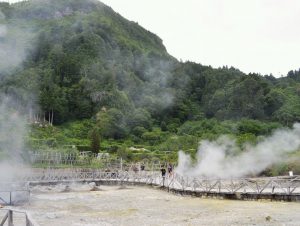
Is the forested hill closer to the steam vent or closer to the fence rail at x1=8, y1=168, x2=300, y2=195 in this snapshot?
the steam vent

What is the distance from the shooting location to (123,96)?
114 m

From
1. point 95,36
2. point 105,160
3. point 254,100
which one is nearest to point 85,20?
point 95,36

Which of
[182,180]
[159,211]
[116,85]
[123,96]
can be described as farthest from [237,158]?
[116,85]

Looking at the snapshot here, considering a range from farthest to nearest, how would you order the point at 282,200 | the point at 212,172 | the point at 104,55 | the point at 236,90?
the point at 104,55
the point at 236,90
the point at 212,172
the point at 282,200

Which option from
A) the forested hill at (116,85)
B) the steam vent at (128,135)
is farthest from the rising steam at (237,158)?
the forested hill at (116,85)

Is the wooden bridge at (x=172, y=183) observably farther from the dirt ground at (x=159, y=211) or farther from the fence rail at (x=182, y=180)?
the dirt ground at (x=159, y=211)

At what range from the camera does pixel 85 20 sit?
16388cm

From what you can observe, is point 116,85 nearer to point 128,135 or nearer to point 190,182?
point 128,135

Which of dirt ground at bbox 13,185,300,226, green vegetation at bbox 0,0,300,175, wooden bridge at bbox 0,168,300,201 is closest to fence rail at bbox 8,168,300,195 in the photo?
wooden bridge at bbox 0,168,300,201

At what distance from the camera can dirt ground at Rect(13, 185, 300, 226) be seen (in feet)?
70.3

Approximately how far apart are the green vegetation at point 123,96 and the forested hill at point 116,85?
22 cm

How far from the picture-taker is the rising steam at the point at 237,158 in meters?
46.1

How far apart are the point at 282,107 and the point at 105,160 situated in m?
46.3

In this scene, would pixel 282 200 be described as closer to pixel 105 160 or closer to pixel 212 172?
pixel 212 172
